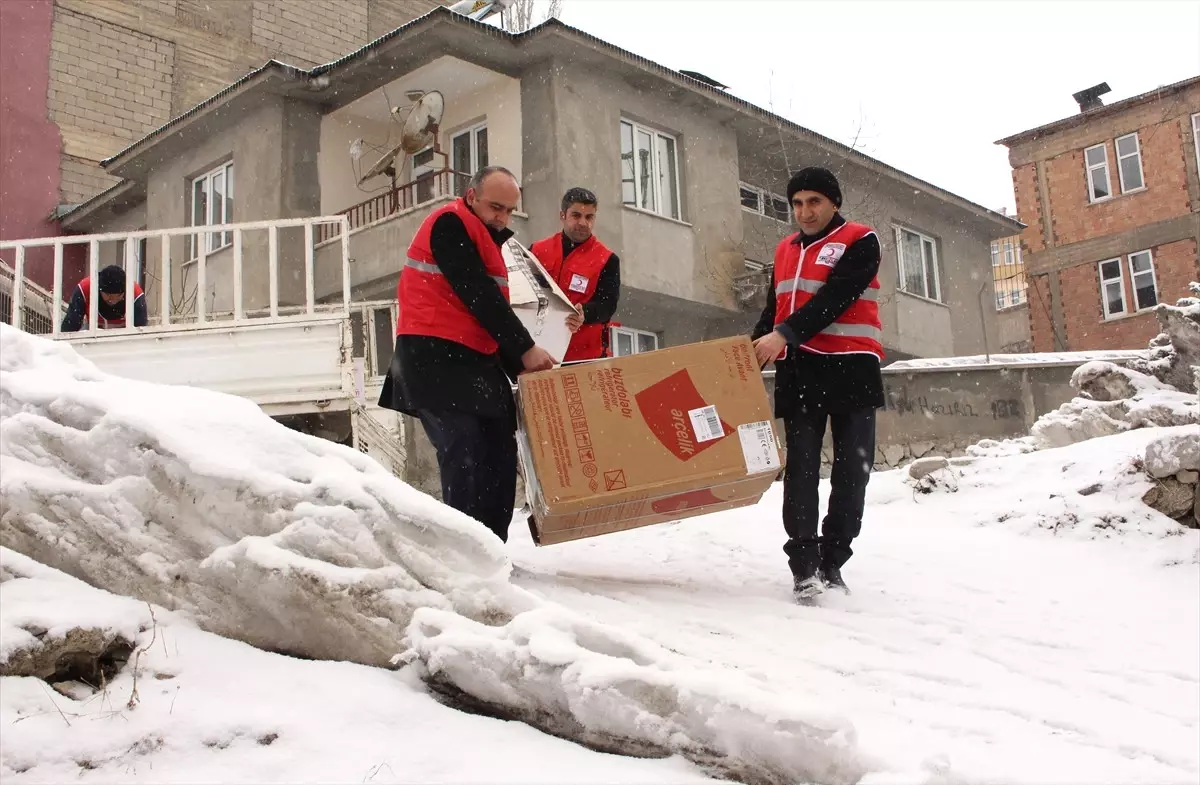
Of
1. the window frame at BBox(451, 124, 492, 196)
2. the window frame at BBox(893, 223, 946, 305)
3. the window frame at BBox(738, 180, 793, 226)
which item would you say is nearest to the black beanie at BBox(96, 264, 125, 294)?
the window frame at BBox(451, 124, 492, 196)

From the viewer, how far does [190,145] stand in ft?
56.4

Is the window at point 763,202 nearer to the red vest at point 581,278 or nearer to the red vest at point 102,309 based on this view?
the red vest at point 102,309

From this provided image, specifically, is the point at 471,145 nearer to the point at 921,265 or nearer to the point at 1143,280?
the point at 921,265

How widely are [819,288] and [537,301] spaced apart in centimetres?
119

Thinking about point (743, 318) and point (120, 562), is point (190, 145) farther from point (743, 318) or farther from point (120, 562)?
point (120, 562)

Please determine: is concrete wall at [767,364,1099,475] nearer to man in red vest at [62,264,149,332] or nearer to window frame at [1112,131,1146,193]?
man in red vest at [62,264,149,332]

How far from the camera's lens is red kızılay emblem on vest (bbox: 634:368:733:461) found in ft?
13.1

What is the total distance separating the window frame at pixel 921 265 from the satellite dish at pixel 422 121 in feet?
30.3

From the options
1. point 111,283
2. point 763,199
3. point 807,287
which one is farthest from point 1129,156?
point 807,287

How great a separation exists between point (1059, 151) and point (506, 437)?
26531 mm

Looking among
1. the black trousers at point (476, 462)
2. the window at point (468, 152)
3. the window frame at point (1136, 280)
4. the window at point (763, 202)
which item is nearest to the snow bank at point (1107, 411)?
the black trousers at point (476, 462)

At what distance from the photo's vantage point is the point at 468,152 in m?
15.5

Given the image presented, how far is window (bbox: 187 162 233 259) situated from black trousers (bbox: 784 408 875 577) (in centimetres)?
1375

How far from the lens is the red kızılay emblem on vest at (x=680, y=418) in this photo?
401 cm
